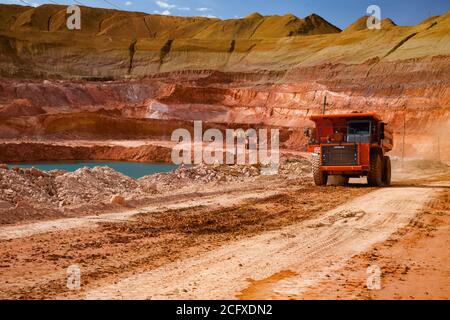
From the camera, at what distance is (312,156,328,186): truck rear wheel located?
19.4 metres

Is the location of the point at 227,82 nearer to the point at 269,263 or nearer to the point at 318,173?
the point at 318,173

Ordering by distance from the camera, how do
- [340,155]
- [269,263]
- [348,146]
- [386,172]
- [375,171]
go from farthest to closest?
[386,172] → [375,171] → [340,155] → [348,146] → [269,263]

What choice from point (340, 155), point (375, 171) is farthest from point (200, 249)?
point (375, 171)

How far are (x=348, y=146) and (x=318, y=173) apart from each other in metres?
1.60

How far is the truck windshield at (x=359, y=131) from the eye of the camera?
19288 mm

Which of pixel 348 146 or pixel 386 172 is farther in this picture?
pixel 386 172

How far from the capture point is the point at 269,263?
7344 mm

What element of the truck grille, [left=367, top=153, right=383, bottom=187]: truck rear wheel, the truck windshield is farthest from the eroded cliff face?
the truck grille

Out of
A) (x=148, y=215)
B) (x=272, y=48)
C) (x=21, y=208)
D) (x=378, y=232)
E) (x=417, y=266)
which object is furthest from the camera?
(x=272, y=48)

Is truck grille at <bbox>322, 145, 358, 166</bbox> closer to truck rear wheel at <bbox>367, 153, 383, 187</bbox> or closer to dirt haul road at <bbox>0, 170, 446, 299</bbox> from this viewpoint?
truck rear wheel at <bbox>367, 153, 383, 187</bbox>
